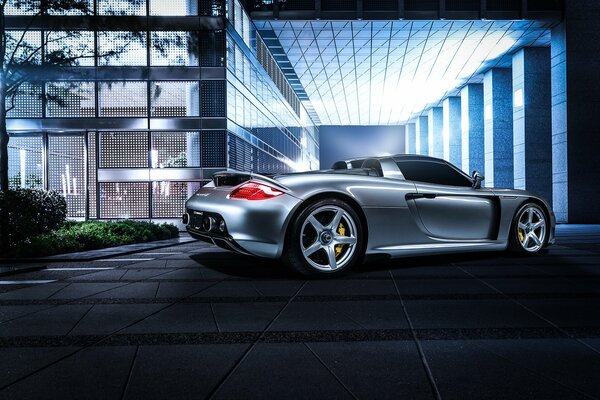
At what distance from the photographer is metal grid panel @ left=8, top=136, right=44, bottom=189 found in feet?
57.0

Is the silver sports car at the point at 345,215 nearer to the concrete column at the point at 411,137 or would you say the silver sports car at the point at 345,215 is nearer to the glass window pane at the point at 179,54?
the glass window pane at the point at 179,54

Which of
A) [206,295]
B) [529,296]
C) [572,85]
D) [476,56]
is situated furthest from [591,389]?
[476,56]

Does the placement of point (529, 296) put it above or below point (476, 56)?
below

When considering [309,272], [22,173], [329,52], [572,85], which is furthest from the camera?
[329,52]

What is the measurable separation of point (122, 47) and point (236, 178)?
8.96m

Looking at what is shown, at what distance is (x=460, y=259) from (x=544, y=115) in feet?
64.9

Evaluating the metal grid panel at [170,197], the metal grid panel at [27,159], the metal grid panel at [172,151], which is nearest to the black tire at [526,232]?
the metal grid panel at [170,197]

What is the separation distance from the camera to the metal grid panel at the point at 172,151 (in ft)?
57.0

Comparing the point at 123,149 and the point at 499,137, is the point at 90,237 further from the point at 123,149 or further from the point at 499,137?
the point at 499,137

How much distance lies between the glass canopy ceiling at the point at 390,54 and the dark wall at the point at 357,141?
40.4 feet

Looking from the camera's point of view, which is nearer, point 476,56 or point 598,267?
point 598,267

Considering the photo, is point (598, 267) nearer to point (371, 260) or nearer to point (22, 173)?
point (371, 260)

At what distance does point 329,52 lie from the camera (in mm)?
26469

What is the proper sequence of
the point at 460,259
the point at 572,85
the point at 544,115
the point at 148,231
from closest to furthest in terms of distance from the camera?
the point at 460,259, the point at 148,231, the point at 572,85, the point at 544,115
